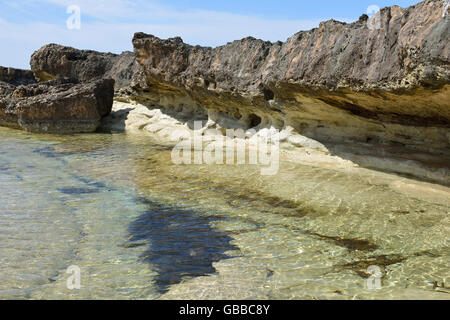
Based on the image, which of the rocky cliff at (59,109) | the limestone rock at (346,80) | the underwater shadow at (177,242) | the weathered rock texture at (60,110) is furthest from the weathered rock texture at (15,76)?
the underwater shadow at (177,242)

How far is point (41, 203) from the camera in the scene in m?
5.69

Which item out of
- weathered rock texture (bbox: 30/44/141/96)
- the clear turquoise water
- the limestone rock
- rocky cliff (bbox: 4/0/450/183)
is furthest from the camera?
weathered rock texture (bbox: 30/44/141/96)

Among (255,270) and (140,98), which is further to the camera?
(140,98)

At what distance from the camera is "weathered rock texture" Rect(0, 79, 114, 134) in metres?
14.1

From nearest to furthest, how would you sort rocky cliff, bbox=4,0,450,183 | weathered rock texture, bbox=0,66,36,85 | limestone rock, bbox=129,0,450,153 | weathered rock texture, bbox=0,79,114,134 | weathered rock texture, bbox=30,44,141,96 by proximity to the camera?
limestone rock, bbox=129,0,450,153
rocky cliff, bbox=4,0,450,183
weathered rock texture, bbox=0,79,114,134
weathered rock texture, bbox=30,44,141,96
weathered rock texture, bbox=0,66,36,85

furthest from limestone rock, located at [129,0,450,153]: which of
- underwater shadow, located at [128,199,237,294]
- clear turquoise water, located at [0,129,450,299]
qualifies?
underwater shadow, located at [128,199,237,294]

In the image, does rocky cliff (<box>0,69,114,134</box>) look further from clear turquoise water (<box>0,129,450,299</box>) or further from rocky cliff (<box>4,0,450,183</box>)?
clear turquoise water (<box>0,129,450,299</box>)

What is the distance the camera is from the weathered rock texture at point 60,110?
46.4ft

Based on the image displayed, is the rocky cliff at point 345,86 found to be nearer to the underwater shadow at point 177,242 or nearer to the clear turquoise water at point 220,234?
the clear turquoise water at point 220,234

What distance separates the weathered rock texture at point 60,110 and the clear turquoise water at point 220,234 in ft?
21.7

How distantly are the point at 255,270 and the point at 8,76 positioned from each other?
24.5 metres

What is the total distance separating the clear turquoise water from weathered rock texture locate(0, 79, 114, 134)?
6.60 metres
